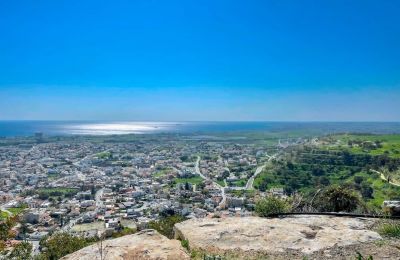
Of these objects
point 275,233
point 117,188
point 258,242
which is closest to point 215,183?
point 117,188

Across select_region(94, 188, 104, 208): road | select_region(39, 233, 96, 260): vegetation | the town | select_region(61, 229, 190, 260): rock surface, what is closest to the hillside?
select_region(61, 229, 190, 260): rock surface

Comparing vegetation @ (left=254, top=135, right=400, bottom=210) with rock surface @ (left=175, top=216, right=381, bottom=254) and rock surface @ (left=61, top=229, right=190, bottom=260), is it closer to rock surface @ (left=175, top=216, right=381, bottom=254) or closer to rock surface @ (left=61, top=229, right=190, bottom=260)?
rock surface @ (left=175, top=216, right=381, bottom=254)

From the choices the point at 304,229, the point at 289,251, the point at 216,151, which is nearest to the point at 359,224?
the point at 304,229

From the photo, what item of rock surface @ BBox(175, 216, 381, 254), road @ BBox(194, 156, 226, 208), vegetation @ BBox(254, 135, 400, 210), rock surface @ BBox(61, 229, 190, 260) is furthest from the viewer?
road @ BBox(194, 156, 226, 208)

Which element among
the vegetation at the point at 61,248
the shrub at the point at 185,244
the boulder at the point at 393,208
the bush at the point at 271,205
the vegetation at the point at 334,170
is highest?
the boulder at the point at 393,208

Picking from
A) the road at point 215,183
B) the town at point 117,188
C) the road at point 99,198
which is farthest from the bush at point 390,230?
the road at point 99,198

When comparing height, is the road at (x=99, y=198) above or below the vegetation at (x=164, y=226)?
below

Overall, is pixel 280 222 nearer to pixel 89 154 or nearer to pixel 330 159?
pixel 330 159

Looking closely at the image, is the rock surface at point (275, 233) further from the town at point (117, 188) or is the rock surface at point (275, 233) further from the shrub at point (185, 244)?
the town at point (117, 188)
